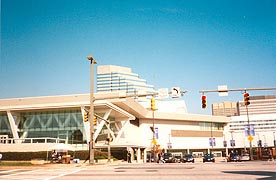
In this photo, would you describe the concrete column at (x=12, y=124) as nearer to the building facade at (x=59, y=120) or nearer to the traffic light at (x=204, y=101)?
the building facade at (x=59, y=120)

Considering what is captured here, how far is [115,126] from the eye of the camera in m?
64.2

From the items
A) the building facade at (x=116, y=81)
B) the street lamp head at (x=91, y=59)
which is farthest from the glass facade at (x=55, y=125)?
the building facade at (x=116, y=81)

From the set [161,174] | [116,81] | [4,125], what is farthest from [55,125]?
[116,81]

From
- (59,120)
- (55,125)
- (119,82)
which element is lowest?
(55,125)

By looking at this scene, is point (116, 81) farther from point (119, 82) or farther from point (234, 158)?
point (234, 158)

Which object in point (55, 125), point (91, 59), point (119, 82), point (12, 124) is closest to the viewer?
point (91, 59)

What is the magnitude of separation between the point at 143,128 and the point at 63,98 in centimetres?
3157

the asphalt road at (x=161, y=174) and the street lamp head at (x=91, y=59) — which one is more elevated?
the street lamp head at (x=91, y=59)

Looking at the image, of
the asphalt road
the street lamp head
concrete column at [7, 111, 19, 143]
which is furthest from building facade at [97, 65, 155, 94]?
the asphalt road

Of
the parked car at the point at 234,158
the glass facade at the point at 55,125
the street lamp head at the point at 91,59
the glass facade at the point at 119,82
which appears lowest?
the parked car at the point at 234,158

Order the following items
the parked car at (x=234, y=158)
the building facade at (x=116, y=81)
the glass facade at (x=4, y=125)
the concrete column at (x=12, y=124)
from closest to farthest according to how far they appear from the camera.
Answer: the parked car at (x=234, y=158), the concrete column at (x=12, y=124), the glass facade at (x=4, y=125), the building facade at (x=116, y=81)

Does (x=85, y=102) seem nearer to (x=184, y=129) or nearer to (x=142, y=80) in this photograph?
(x=184, y=129)

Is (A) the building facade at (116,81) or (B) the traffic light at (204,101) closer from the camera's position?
(B) the traffic light at (204,101)

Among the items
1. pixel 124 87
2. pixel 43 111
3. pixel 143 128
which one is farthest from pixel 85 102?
pixel 124 87
